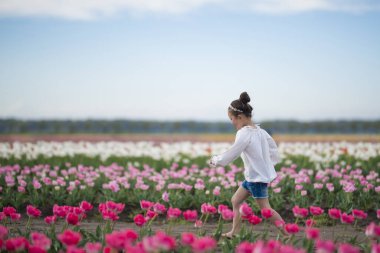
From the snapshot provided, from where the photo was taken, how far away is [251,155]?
16.7 feet

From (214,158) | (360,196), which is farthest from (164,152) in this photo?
(214,158)

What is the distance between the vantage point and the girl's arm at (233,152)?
16.3 ft

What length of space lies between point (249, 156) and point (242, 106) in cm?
49

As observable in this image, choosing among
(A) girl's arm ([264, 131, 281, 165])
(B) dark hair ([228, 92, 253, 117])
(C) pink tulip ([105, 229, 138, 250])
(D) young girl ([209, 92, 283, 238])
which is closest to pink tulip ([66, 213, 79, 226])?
(C) pink tulip ([105, 229, 138, 250])

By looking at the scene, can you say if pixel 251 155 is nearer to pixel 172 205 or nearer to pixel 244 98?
pixel 244 98

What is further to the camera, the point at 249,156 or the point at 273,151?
the point at 273,151

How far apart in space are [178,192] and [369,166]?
14.4 ft

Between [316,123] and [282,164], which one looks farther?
[316,123]

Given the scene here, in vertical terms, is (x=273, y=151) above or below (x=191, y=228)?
above

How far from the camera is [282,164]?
10266mm

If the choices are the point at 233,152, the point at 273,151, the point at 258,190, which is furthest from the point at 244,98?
the point at 258,190

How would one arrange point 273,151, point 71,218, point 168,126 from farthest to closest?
1. point 168,126
2. point 273,151
3. point 71,218

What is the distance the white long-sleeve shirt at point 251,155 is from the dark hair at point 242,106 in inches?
6.1

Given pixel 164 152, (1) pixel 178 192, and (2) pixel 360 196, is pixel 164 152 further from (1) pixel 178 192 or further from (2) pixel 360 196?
(2) pixel 360 196
